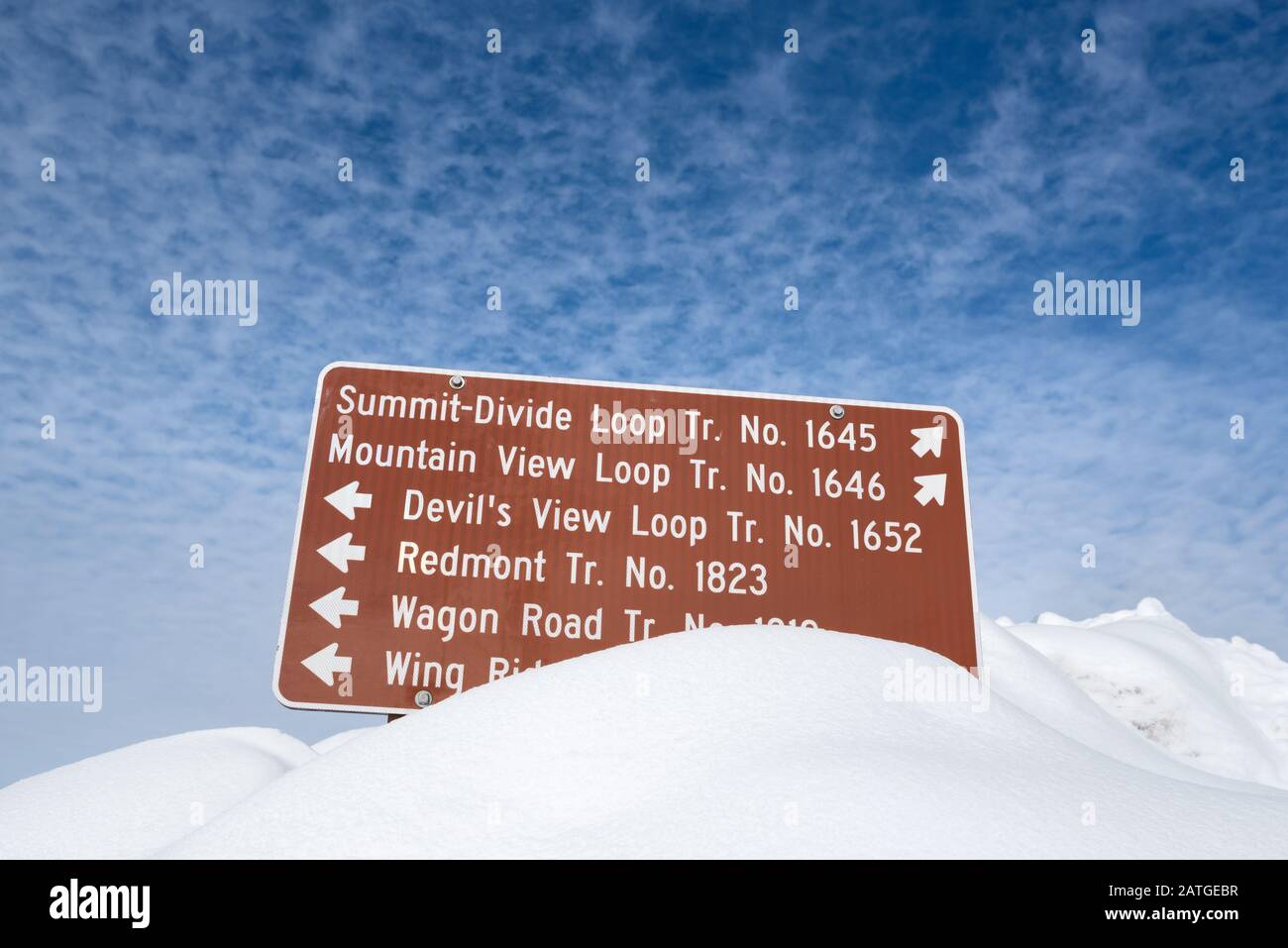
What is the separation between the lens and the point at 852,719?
3229 millimetres

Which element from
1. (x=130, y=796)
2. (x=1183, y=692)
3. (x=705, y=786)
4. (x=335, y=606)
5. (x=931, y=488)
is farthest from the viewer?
(x=1183, y=692)

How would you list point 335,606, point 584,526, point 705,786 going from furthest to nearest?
point 584,526 → point 335,606 → point 705,786

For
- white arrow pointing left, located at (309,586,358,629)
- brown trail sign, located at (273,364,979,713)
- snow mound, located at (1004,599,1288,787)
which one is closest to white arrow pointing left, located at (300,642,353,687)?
brown trail sign, located at (273,364,979,713)

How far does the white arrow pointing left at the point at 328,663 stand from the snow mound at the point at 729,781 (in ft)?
4.45

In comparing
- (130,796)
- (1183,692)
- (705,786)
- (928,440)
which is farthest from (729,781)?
(1183,692)

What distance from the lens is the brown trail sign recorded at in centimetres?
495

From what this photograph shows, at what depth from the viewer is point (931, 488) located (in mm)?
5617

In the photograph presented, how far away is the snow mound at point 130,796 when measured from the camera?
160 inches

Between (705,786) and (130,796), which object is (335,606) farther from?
(705,786)

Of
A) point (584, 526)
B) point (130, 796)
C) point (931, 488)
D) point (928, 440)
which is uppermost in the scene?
point (928, 440)

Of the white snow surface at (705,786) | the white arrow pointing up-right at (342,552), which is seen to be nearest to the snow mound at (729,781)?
the white snow surface at (705,786)

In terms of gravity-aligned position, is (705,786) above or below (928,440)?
below

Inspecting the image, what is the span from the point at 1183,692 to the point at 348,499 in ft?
38.7

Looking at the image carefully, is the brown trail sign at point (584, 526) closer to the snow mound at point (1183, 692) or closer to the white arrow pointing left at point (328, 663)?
the white arrow pointing left at point (328, 663)
